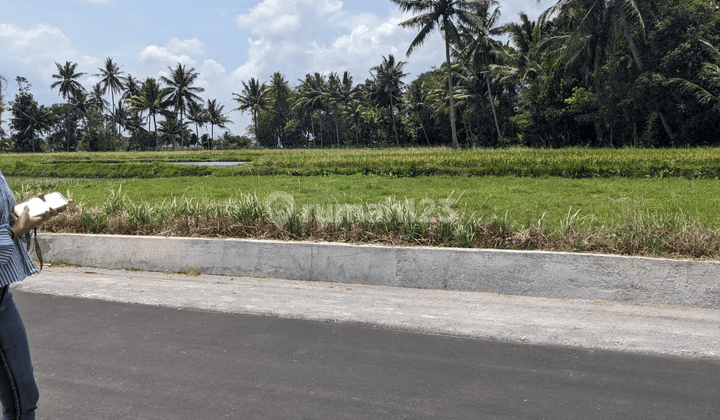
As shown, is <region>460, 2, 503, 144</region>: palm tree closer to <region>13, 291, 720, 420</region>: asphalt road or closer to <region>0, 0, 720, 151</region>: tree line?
<region>0, 0, 720, 151</region>: tree line

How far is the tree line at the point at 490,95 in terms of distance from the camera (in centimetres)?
3475

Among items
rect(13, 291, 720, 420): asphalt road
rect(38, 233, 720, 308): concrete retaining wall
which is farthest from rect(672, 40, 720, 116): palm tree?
rect(13, 291, 720, 420): asphalt road

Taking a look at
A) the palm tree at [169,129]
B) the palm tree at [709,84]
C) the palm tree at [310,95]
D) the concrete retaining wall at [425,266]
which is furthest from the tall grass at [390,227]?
the palm tree at [169,129]

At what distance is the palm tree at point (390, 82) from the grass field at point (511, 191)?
48312mm

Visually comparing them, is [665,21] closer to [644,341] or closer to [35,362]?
[644,341]

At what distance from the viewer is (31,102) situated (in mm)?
82688

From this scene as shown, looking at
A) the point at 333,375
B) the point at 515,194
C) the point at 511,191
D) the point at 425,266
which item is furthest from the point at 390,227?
the point at 511,191

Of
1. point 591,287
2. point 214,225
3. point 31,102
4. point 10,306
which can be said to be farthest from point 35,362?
point 31,102

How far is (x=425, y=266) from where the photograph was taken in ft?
22.7

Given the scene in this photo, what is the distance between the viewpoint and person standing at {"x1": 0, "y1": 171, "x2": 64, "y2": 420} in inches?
101

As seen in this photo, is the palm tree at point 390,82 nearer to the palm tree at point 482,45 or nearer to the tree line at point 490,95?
the tree line at point 490,95

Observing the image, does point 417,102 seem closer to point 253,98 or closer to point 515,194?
point 253,98

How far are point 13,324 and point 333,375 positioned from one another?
2.22 meters

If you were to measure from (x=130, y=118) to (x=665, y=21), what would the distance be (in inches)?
3279
